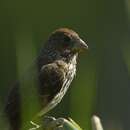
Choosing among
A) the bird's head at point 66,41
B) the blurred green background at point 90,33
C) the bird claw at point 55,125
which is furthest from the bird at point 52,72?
the bird claw at point 55,125

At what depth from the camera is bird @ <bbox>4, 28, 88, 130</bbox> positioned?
3006mm

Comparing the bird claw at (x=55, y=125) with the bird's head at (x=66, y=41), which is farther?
the bird's head at (x=66, y=41)

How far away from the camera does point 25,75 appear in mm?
3031

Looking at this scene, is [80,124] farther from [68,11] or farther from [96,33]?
[68,11]

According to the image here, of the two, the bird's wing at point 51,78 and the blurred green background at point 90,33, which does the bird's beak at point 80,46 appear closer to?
the bird's wing at point 51,78

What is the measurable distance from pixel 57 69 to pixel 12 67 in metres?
0.61

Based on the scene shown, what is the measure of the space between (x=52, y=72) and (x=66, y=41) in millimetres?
196

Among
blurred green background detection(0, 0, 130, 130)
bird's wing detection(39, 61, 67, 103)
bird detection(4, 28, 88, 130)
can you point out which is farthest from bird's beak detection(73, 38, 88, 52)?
blurred green background detection(0, 0, 130, 130)

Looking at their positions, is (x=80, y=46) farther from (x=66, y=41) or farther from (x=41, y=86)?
(x=41, y=86)

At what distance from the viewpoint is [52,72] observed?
11.2 ft

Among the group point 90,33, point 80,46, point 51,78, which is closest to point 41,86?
point 51,78

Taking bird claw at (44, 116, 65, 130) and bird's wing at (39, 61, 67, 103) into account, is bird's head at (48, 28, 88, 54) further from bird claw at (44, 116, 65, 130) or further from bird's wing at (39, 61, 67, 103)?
bird claw at (44, 116, 65, 130)

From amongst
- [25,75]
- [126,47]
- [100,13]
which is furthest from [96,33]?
[126,47]

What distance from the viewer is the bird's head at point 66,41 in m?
3.43
